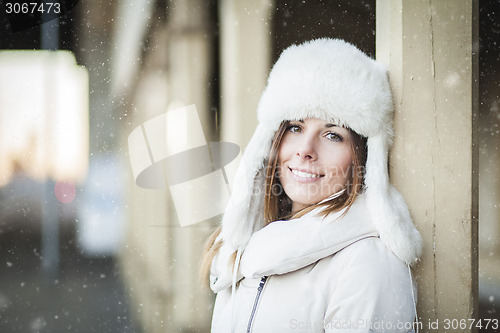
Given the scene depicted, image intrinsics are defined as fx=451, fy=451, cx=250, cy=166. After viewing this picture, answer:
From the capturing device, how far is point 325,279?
70cm

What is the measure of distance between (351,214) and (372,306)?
0.14 metres

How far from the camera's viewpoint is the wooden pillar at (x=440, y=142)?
0.70 metres

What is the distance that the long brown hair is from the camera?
723mm

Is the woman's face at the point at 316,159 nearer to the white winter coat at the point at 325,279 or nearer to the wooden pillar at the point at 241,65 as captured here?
the white winter coat at the point at 325,279

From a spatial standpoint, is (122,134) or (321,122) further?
(122,134)

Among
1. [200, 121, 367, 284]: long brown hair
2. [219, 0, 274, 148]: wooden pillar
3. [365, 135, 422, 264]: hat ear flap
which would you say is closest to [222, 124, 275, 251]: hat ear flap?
[200, 121, 367, 284]: long brown hair

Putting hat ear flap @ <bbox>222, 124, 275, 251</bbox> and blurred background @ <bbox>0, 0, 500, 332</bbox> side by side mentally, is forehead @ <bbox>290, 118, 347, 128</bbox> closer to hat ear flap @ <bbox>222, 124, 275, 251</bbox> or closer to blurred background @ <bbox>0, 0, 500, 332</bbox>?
hat ear flap @ <bbox>222, 124, 275, 251</bbox>

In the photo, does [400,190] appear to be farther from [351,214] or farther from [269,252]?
[269,252]

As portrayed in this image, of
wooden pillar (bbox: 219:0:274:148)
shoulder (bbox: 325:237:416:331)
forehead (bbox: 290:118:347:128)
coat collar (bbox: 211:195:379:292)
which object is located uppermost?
wooden pillar (bbox: 219:0:274:148)

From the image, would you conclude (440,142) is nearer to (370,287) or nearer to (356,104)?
(356,104)

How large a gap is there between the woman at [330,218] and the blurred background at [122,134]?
1.77 feet

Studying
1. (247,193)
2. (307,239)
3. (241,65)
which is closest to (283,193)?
(247,193)

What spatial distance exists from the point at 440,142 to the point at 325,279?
28 cm

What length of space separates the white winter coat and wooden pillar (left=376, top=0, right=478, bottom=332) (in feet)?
0.23
